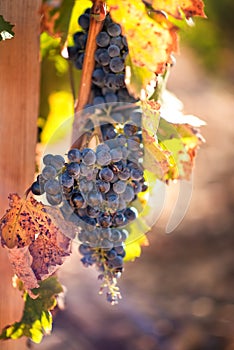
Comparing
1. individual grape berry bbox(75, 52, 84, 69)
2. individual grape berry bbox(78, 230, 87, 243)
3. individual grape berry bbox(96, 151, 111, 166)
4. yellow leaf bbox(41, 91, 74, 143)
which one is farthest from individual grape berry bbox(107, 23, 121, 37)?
yellow leaf bbox(41, 91, 74, 143)

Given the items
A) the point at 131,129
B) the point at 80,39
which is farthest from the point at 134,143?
the point at 80,39

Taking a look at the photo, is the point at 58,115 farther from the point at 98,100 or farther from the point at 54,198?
the point at 54,198

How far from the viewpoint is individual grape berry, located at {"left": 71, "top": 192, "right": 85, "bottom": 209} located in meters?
0.86

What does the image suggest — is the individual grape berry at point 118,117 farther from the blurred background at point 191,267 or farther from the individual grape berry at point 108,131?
the blurred background at point 191,267

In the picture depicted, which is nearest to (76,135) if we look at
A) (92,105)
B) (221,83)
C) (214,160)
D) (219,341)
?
(92,105)

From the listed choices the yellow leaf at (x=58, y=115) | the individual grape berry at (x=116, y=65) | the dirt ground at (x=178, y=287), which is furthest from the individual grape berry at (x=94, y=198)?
the dirt ground at (x=178, y=287)

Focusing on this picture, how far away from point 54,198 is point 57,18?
1.33 ft

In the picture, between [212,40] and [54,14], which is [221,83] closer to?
[212,40]

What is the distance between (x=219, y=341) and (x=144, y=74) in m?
1.66

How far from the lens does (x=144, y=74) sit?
94 cm

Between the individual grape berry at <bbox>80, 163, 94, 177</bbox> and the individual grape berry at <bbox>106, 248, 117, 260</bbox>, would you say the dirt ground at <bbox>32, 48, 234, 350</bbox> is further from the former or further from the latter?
the individual grape berry at <bbox>80, 163, 94, 177</bbox>

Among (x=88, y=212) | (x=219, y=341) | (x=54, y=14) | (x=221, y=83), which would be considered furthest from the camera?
(x=221, y=83)

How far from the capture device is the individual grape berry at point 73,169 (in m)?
0.84

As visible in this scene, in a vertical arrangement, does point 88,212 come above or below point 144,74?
below
